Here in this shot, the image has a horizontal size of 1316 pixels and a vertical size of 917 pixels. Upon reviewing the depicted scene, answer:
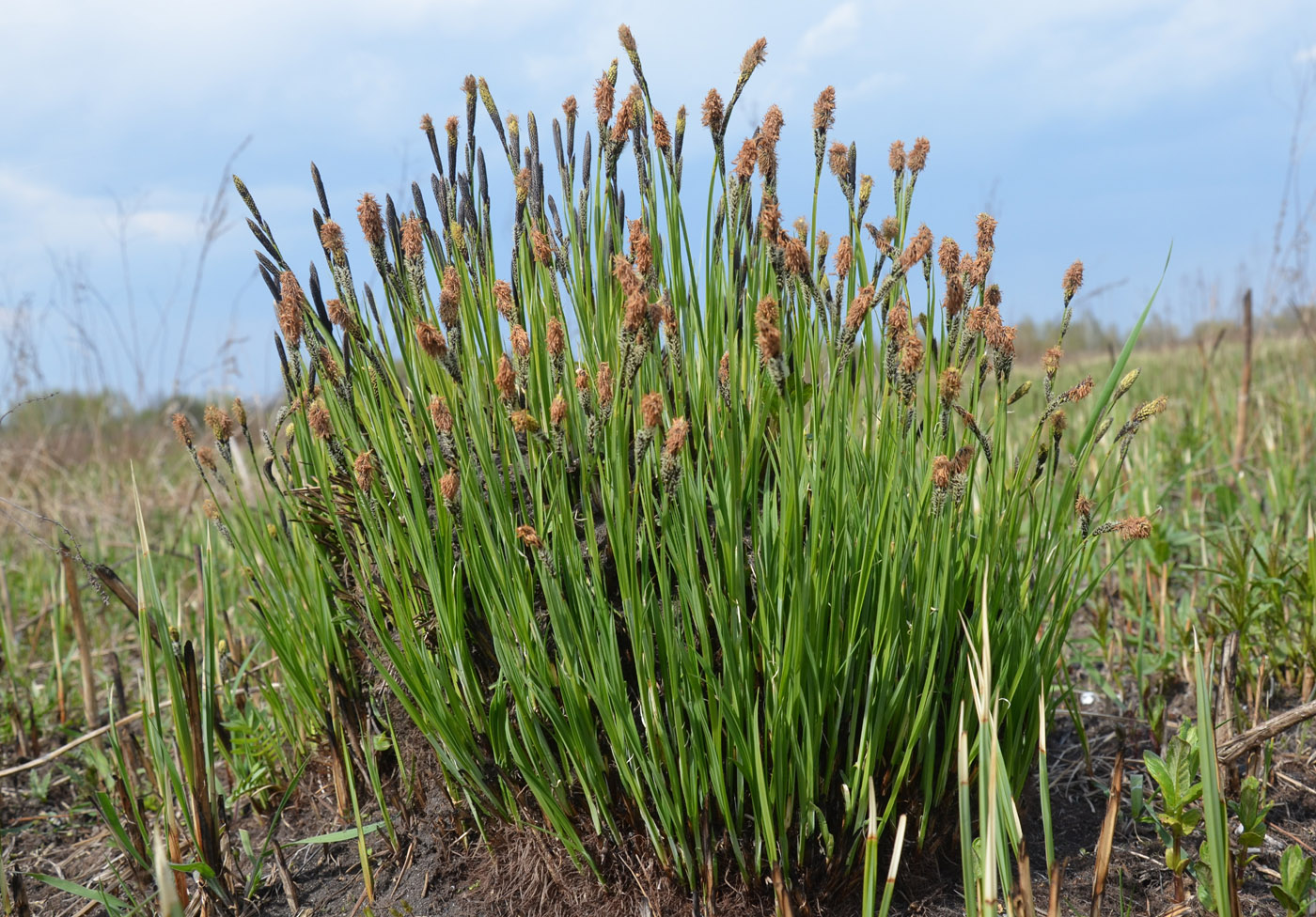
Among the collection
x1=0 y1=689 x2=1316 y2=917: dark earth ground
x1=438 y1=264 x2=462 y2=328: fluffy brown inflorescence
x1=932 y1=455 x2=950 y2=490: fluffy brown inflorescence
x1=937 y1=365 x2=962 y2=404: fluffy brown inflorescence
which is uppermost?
x1=438 y1=264 x2=462 y2=328: fluffy brown inflorescence

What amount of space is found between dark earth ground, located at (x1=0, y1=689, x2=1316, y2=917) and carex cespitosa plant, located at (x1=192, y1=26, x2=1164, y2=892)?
78mm

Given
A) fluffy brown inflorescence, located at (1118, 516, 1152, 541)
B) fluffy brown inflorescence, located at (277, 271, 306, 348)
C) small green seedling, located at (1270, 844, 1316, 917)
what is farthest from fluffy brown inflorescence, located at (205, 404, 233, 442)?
small green seedling, located at (1270, 844, 1316, 917)

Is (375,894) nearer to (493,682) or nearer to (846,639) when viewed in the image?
(493,682)

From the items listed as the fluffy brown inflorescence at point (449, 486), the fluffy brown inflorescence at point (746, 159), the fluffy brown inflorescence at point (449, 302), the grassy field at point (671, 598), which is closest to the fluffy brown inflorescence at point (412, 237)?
the grassy field at point (671, 598)

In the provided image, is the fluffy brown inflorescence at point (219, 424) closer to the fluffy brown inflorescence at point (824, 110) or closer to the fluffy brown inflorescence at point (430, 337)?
the fluffy brown inflorescence at point (430, 337)

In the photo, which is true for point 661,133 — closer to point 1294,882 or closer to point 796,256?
point 796,256

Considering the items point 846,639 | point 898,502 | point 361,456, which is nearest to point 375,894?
point 361,456

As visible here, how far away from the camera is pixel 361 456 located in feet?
4.73

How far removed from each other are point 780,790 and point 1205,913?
34.9 inches

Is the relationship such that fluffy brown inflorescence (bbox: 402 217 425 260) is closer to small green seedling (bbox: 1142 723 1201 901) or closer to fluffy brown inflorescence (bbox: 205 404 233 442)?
fluffy brown inflorescence (bbox: 205 404 233 442)

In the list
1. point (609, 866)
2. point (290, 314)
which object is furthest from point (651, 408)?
point (609, 866)

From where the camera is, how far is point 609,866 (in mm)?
1662

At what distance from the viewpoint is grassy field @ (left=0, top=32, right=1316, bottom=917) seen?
1.38m

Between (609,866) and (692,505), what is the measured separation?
724mm
